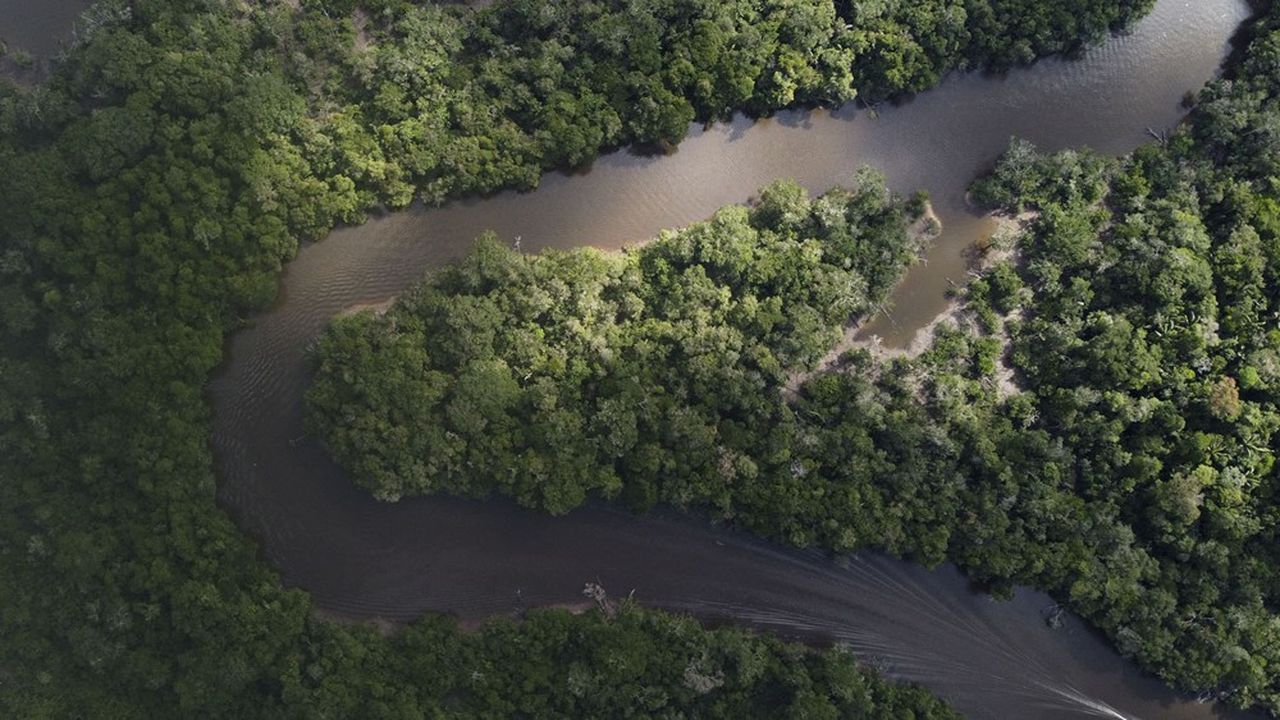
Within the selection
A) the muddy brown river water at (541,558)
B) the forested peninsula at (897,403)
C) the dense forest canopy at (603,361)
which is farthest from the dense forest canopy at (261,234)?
the forested peninsula at (897,403)

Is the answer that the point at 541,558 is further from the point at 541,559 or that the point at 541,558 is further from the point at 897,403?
the point at 897,403

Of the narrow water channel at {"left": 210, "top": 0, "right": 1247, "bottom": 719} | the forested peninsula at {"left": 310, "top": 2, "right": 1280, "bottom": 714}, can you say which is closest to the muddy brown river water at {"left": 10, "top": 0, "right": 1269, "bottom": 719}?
the narrow water channel at {"left": 210, "top": 0, "right": 1247, "bottom": 719}

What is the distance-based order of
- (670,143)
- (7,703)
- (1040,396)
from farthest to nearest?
1. (670,143)
2. (1040,396)
3. (7,703)

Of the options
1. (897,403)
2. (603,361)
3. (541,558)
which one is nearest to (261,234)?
(603,361)

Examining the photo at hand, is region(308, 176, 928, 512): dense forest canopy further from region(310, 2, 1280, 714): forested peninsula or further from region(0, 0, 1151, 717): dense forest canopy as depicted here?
region(0, 0, 1151, 717): dense forest canopy

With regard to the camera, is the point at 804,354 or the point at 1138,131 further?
the point at 1138,131

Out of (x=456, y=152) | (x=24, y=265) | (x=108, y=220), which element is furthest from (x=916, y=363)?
(x=24, y=265)

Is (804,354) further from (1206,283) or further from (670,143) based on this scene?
(1206,283)

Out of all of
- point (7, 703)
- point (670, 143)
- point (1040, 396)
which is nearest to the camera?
point (7, 703)
